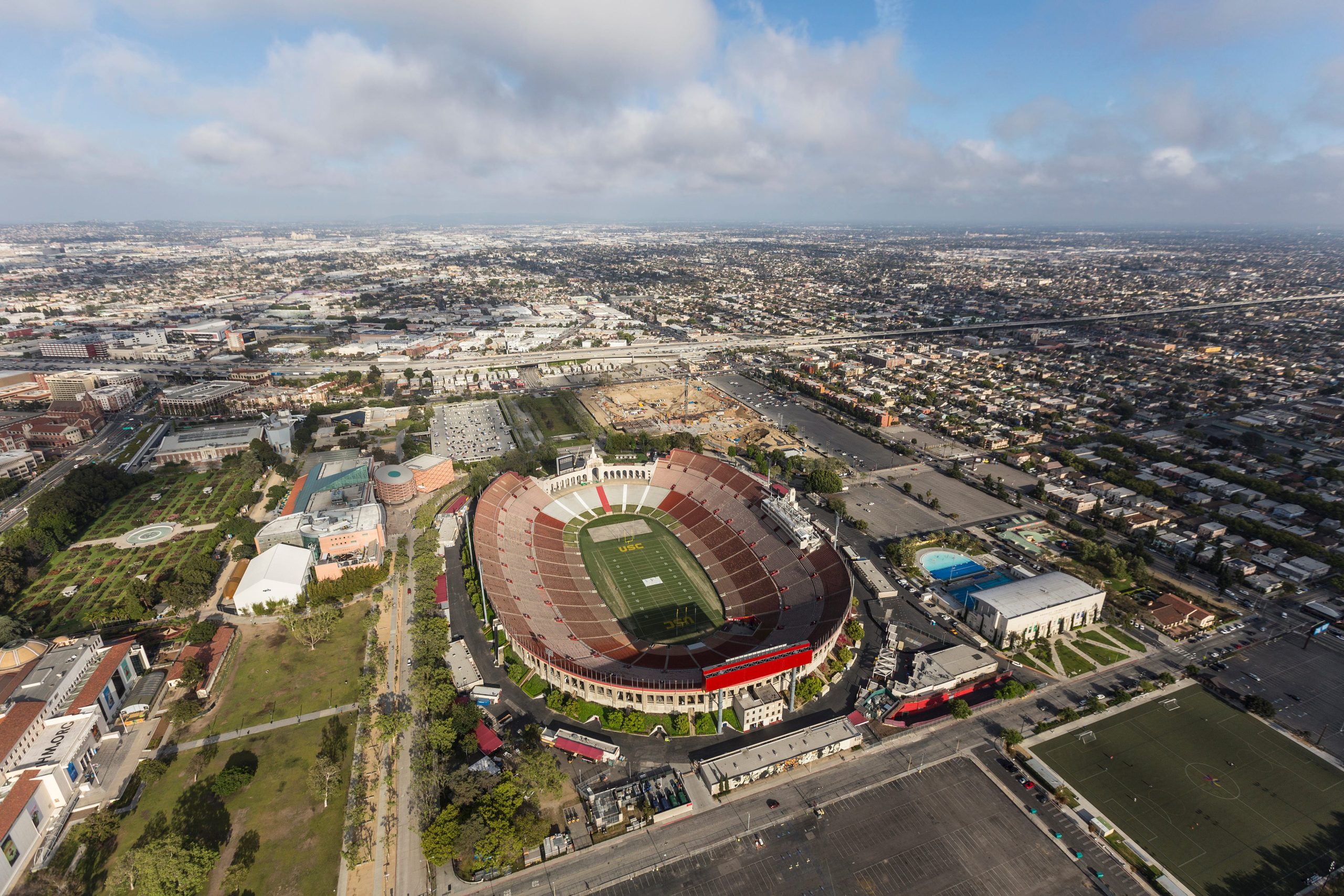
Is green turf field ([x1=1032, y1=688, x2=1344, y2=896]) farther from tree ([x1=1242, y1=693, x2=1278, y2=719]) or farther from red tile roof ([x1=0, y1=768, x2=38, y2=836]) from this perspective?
red tile roof ([x1=0, y1=768, x2=38, y2=836])

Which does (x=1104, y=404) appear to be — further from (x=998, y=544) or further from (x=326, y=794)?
(x=326, y=794)

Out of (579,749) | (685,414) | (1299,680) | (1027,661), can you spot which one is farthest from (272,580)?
(1299,680)

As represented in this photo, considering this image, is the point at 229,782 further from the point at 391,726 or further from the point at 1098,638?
the point at 1098,638

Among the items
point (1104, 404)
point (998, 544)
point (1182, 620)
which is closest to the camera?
point (1182, 620)

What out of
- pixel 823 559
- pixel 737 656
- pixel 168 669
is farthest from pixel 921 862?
pixel 168 669

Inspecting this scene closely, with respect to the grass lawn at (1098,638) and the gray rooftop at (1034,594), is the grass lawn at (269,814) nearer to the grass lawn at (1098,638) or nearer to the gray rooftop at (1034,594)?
the gray rooftop at (1034,594)

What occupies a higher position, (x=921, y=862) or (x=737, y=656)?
(x=737, y=656)
